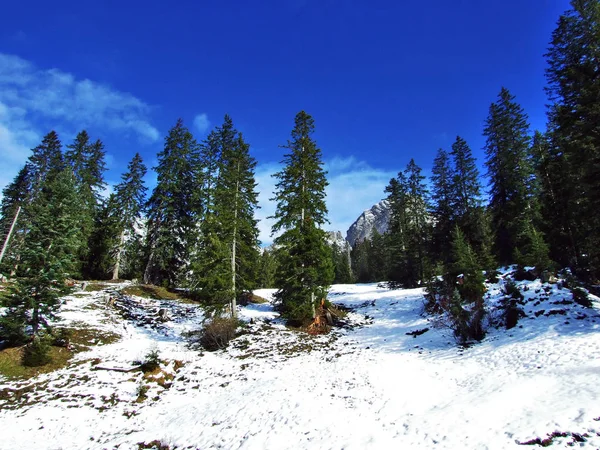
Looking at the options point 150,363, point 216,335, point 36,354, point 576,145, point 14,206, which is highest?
point 14,206

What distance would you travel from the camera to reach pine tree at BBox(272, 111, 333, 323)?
21250mm

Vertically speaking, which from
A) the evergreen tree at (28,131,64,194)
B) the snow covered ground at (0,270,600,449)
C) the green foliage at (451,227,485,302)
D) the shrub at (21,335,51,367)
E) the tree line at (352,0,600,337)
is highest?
the evergreen tree at (28,131,64,194)

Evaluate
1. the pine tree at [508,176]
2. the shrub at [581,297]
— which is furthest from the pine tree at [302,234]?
the pine tree at [508,176]

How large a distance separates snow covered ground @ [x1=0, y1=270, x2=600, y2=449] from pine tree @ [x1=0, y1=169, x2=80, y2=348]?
3314 mm

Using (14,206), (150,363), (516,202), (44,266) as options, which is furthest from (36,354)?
(516,202)

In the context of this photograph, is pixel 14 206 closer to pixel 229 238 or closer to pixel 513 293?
pixel 229 238

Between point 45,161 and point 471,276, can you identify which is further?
point 45,161

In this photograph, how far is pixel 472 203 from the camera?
32562 millimetres

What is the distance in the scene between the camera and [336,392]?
11320 millimetres

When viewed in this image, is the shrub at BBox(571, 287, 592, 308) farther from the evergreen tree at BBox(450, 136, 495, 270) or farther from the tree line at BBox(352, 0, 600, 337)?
the evergreen tree at BBox(450, 136, 495, 270)

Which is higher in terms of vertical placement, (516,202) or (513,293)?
(516,202)

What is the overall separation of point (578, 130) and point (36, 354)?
2883cm

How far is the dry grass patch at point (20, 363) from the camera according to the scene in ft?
43.8

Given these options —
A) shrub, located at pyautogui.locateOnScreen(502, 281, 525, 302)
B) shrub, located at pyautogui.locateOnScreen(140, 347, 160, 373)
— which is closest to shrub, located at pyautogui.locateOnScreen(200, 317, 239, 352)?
shrub, located at pyautogui.locateOnScreen(140, 347, 160, 373)
